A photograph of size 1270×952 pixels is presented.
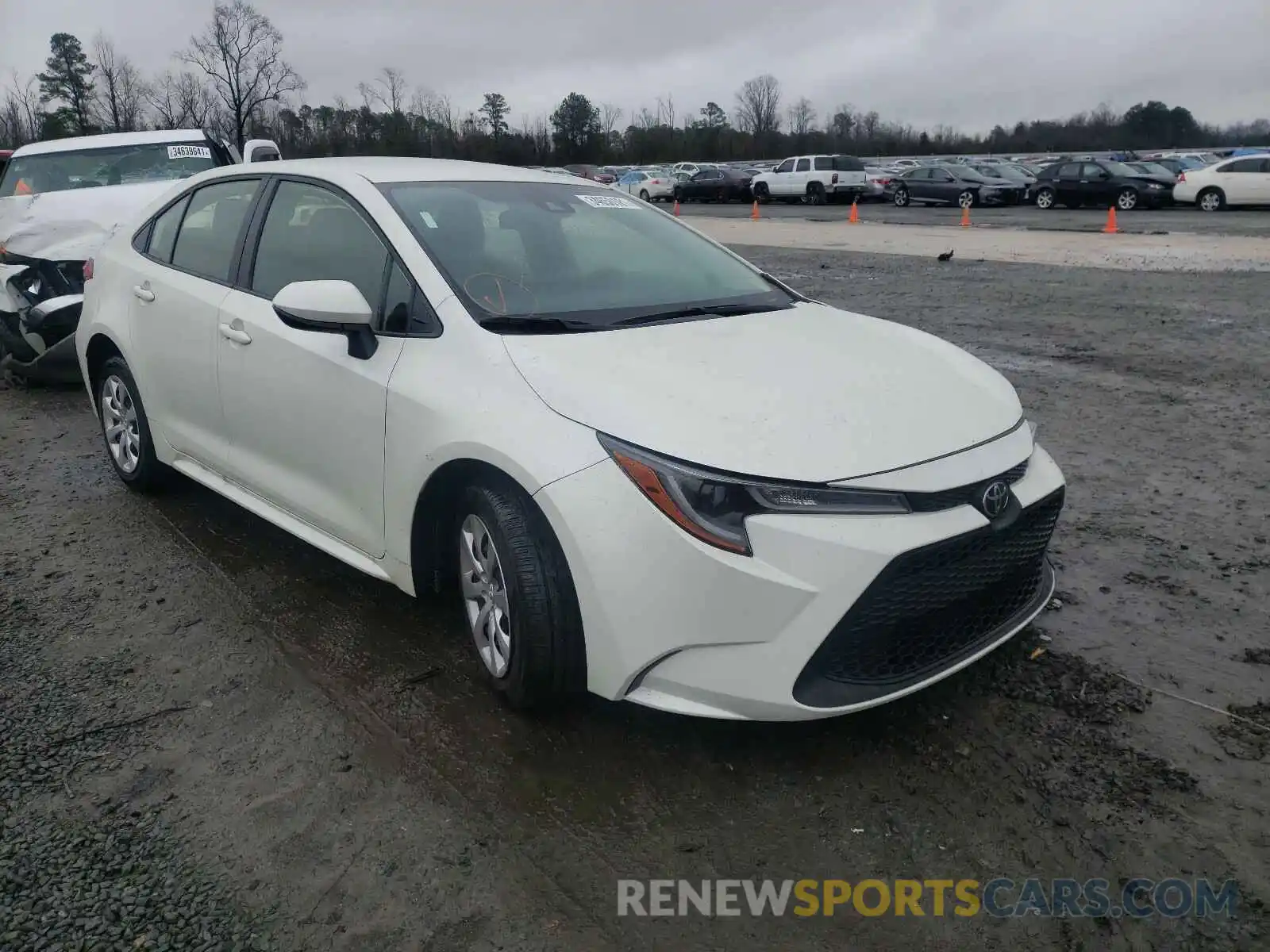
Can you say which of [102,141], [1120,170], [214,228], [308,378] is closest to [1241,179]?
[1120,170]

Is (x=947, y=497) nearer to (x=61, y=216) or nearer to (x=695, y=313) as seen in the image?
(x=695, y=313)

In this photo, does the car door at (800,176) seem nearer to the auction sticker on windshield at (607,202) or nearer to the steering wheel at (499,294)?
the auction sticker on windshield at (607,202)

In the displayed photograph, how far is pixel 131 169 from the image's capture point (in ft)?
28.4

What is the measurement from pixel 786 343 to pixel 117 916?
2.42 metres

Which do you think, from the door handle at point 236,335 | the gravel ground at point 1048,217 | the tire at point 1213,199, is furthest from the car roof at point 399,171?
the tire at point 1213,199

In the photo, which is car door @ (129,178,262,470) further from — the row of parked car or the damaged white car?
the row of parked car

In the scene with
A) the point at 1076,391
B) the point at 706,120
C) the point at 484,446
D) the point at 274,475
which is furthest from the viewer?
the point at 706,120

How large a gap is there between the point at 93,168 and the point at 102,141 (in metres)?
0.40

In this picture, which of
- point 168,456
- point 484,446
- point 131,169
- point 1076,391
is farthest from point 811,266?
point 484,446

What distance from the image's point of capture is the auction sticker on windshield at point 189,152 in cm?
895

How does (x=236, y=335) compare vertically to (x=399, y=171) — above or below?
below

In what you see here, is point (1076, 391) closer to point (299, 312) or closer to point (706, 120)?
point (299, 312)

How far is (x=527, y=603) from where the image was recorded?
279 cm

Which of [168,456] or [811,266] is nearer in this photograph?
[168,456]
